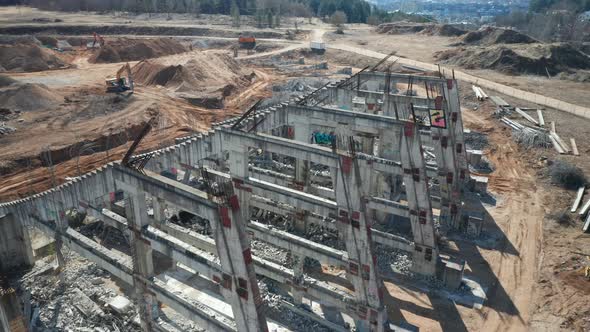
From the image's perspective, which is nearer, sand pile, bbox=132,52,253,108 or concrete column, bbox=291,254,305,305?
concrete column, bbox=291,254,305,305

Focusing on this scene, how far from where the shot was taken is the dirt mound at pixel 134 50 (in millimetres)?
61750

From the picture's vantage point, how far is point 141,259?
14.2 meters

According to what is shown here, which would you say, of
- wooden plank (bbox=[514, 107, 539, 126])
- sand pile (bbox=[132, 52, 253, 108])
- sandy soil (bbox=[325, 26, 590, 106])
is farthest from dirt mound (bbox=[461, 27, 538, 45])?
sand pile (bbox=[132, 52, 253, 108])

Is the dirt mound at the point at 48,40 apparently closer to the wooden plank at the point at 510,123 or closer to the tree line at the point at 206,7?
the tree line at the point at 206,7

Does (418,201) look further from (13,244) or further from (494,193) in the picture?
(13,244)

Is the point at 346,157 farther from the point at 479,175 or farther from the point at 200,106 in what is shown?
the point at 200,106

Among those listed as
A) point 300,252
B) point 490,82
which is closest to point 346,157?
point 300,252

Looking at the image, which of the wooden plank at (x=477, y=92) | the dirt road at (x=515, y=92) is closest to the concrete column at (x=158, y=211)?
the dirt road at (x=515, y=92)

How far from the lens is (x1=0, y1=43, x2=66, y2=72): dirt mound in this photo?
5425 cm

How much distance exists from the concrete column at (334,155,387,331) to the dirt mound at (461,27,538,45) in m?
64.7

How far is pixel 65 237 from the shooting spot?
16.5 m

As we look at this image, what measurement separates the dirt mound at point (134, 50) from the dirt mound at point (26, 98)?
885 inches

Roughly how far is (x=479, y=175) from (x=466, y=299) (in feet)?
43.9

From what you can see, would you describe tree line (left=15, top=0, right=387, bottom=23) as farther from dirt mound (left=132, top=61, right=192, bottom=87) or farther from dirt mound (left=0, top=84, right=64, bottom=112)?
dirt mound (left=0, top=84, right=64, bottom=112)
